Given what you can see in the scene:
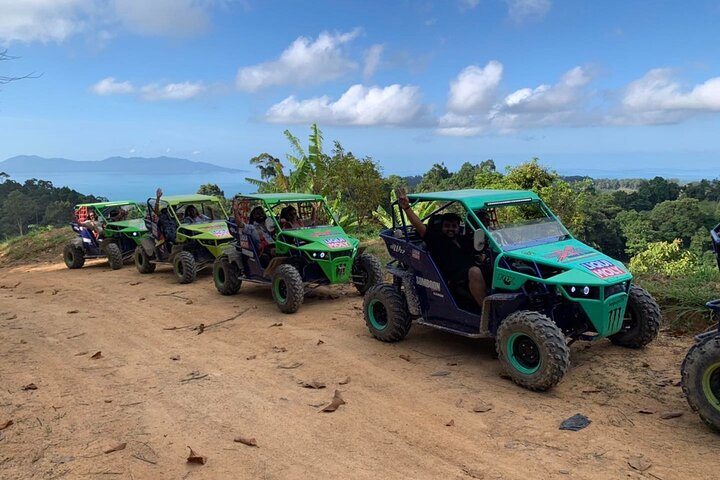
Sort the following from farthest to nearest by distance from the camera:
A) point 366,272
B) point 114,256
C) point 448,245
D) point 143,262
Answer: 1. point 114,256
2. point 143,262
3. point 366,272
4. point 448,245

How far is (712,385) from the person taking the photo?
4391 millimetres

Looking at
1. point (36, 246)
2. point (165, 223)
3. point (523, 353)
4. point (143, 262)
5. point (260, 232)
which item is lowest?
point (523, 353)

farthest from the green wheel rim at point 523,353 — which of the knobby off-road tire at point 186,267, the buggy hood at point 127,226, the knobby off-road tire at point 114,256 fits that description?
the knobby off-road tire at point 114,256

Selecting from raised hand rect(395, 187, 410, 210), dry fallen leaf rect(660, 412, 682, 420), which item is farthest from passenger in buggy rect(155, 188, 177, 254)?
dry fallen leaf rect(660, 412, 682, 420)

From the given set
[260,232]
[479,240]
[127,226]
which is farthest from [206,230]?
[479,240]

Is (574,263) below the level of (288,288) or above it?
above

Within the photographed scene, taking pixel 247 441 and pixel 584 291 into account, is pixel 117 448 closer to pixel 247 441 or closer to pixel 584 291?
pixel 247 441

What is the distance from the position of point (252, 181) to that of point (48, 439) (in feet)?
51.4

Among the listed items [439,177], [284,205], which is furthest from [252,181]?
[439,177]

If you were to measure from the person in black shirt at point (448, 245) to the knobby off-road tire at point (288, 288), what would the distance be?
9.38ft

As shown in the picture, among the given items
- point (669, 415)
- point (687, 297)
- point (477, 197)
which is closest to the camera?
point (669, 415)

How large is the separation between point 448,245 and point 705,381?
2.95 meters

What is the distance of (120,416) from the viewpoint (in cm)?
505

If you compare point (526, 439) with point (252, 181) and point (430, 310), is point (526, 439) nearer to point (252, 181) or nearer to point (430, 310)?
point (430, 310)
